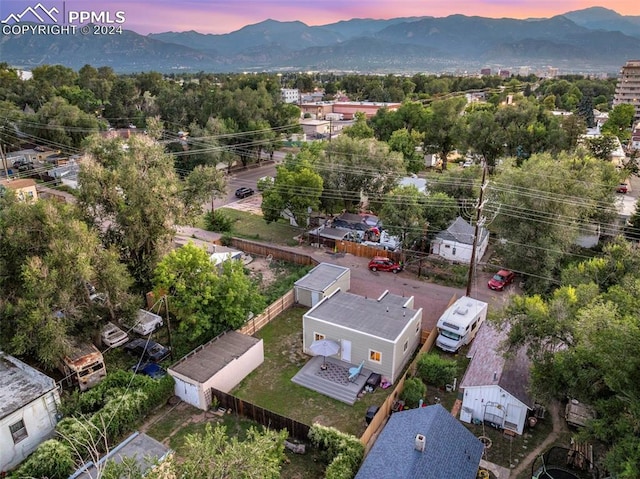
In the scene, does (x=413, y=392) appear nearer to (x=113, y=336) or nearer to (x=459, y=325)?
(x=459, y=325)

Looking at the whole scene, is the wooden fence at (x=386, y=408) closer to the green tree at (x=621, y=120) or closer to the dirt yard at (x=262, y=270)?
the dirt yard at (x=262, y=270)

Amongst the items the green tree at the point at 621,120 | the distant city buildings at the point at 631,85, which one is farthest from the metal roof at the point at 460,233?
the distant city buildings at the point at 631,85

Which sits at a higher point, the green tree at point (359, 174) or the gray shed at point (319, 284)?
the green tree at point (359, 174)

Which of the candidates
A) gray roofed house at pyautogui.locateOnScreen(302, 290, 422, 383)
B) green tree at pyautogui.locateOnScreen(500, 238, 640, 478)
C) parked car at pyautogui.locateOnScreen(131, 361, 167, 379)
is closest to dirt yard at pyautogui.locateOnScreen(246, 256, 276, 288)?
gray roofed house at pyautogui.locateOnScreen(302, 290, 422, 383)

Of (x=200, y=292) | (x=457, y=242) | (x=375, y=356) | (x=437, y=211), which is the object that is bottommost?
(x=375, y=356)

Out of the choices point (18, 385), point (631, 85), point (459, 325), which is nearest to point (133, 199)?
point (18, 385)
